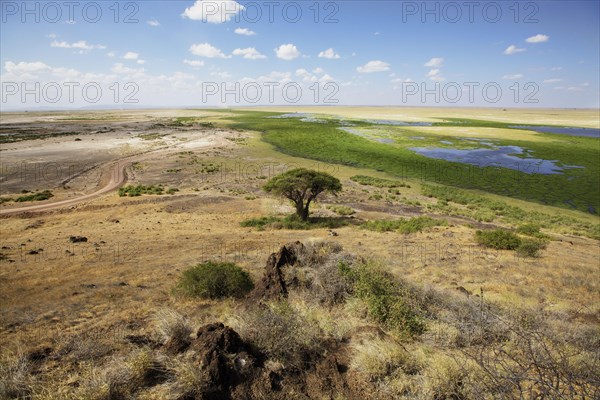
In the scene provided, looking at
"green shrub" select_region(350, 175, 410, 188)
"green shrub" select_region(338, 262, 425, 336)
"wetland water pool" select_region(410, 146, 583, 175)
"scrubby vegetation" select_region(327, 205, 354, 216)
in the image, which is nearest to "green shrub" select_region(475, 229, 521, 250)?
"green shrub" select_region(338, 262, 425, 336)

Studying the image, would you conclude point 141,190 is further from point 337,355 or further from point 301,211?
point 337,355

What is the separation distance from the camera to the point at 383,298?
328 inches

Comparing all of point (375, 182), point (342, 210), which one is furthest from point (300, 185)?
point (375, 182)

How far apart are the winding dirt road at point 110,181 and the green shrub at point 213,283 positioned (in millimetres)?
24205

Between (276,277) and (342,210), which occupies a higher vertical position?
Result: (276,277)

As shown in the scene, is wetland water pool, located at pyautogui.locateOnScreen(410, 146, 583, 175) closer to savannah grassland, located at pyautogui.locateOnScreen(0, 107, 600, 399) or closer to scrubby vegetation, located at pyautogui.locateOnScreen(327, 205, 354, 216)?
savannah grassland, located at pyautogui.locateOnScreen(0, 107, 600, 399)

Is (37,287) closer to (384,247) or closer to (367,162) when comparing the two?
(384,247)

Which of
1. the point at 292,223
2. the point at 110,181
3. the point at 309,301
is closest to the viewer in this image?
the point at 309,301

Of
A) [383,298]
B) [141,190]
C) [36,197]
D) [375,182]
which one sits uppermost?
[375,182]

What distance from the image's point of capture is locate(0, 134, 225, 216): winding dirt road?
27.6 m

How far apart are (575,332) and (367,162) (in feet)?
159

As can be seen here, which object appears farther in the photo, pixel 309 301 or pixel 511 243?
pixel 511 243

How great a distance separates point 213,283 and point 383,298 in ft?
16.9

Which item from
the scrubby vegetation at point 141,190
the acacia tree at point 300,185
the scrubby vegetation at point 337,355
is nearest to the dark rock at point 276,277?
the scrubby vegetation at point 337,355
